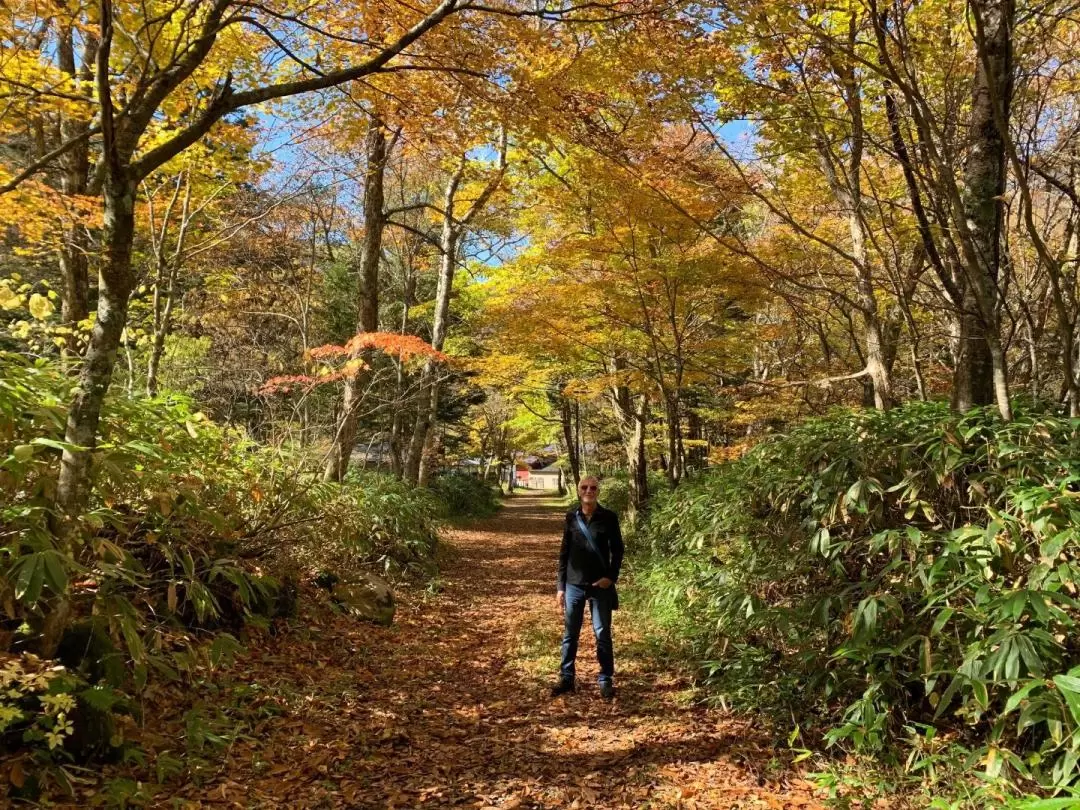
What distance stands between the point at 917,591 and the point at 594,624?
7.22 feet

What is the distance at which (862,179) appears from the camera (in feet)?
28.1

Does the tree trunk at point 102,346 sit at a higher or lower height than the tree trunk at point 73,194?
lower

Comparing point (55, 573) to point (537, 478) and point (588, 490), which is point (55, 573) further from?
point (537, 478)

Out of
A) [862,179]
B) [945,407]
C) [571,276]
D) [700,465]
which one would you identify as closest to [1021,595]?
[945,407]

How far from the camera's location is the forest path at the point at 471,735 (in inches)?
125

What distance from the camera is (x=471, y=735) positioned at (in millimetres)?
3986

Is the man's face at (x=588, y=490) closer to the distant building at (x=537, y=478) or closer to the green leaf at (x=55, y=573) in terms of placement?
the green leaf at (x=55, y=573)

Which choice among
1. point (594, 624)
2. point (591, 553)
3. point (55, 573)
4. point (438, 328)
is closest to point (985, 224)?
point (591, 553)

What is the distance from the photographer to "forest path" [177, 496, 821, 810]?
10.4ft

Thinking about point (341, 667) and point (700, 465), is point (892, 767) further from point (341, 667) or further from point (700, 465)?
point (700, 465)

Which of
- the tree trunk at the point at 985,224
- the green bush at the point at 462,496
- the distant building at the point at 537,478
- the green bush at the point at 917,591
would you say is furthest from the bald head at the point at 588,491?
the distant building at the point at 537,478

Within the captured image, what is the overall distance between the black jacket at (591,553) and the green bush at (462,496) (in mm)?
11489

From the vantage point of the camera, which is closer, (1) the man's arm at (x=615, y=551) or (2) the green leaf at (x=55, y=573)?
(2) the green leaf at (x=55, y=573)

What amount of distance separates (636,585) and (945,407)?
493 centimetres
